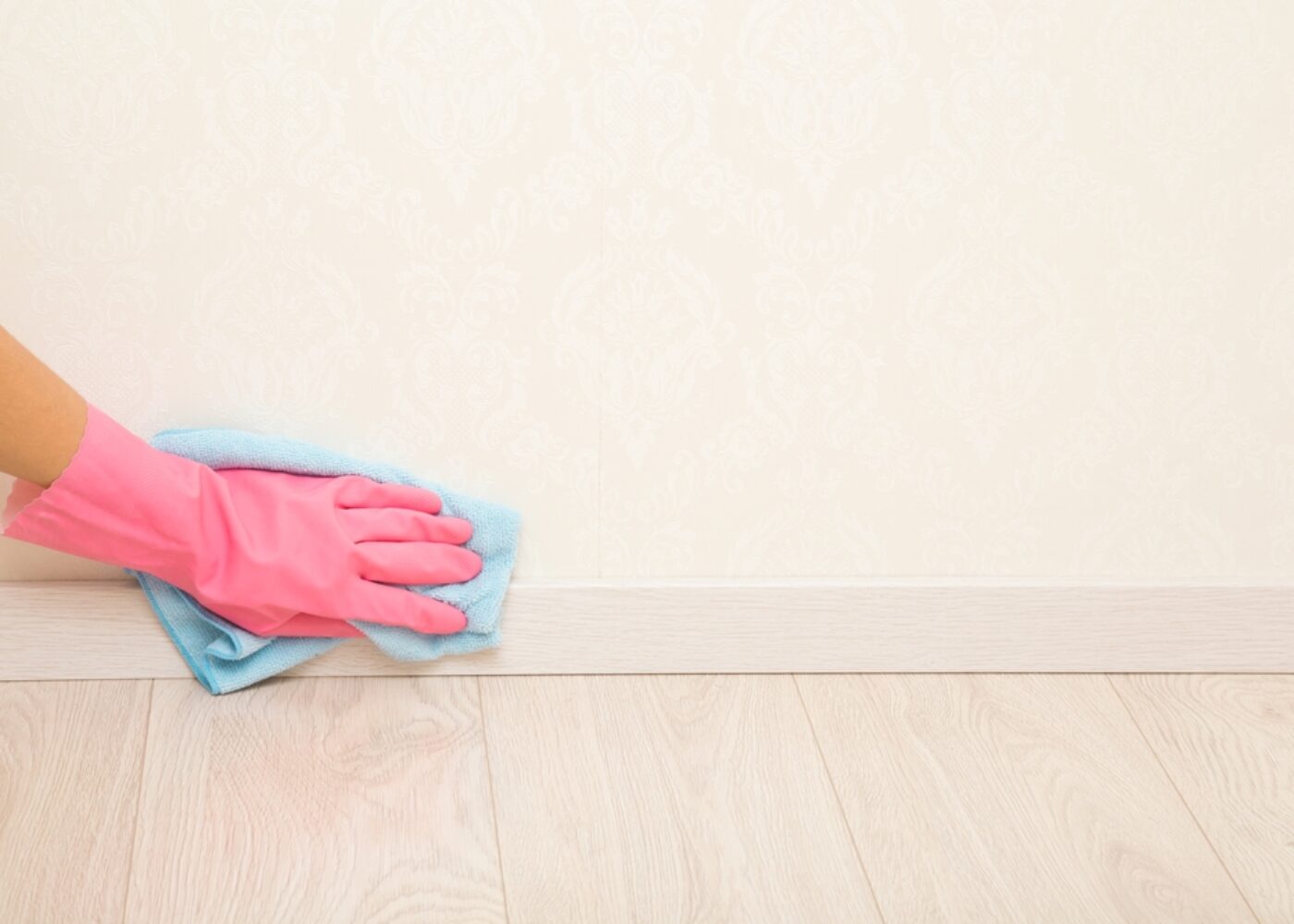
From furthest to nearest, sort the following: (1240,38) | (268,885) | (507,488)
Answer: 1. (507,488)
2. (1240,38)
3. (268,885)

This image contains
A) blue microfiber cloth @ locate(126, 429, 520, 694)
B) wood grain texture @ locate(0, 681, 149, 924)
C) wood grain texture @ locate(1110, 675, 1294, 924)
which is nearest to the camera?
wood grain texture @ locate(0, 681, 149, 924)

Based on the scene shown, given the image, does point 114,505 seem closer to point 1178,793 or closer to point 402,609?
point 402,609

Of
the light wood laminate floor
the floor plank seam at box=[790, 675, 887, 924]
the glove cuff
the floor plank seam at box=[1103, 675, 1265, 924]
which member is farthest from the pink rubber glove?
the floor plank seam at box=[1103, 675, 1265, 924]

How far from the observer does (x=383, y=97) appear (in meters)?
1.11

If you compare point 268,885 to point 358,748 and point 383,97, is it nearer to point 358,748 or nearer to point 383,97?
point 358,748

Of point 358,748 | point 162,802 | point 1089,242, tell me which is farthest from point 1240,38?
point 162,802

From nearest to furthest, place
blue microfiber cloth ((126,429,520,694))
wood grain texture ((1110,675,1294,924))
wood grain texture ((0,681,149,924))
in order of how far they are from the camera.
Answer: wood grain texture ((0,681,149,924)) → wood grain texture ((1110,675,1294,924)) → blue microfiber cloth ((126,429,520,694))

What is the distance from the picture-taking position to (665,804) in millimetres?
1140

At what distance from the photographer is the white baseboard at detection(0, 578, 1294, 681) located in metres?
1.26

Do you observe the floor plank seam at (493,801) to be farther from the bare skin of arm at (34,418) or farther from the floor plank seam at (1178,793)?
the floor plank seam at (1178,793)

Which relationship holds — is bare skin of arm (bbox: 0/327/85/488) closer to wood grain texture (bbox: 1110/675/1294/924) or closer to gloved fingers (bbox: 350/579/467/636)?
gloved fingers (bbox: 350/579/467/636)

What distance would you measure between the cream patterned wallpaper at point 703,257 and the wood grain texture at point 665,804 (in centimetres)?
13

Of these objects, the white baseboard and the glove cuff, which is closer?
the glove cuff

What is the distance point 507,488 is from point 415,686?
21 cm
